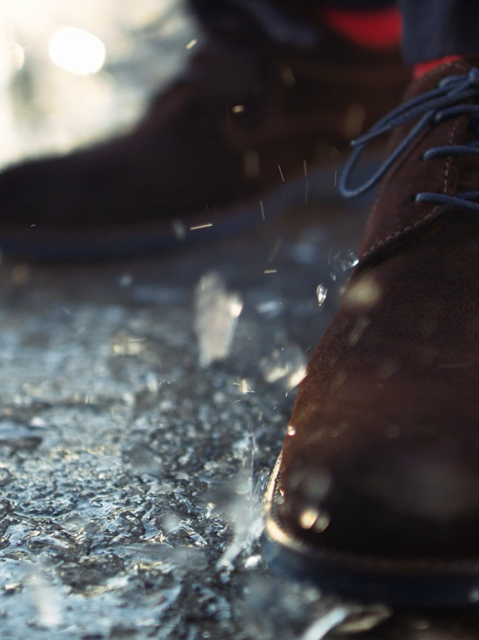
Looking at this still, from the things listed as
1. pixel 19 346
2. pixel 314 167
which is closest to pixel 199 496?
pixel 19 346

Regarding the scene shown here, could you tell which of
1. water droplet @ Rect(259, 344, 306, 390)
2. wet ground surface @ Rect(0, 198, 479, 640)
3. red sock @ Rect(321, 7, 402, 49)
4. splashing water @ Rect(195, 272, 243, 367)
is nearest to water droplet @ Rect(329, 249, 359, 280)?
wet ground surface @ Rect(0, 198, 479, 640)

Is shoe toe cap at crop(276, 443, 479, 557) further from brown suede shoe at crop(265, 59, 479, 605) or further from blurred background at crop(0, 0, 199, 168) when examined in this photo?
blurred background at crop(0, 0, 199, 168)

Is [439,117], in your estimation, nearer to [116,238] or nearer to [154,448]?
[154,448]

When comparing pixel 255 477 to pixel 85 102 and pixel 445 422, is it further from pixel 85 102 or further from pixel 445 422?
pixel 85 102

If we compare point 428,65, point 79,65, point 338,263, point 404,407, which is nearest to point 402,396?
point 404,407

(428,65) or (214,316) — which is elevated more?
(428,65)

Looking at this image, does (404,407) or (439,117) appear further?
(439,117)

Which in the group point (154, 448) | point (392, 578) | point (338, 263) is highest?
point (392, 578)

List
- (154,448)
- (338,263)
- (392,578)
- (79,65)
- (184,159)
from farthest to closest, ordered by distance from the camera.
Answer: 1. (79,65)
2. (184,159)
3. (338,263)
4. (154,448)
5. (392,578)
